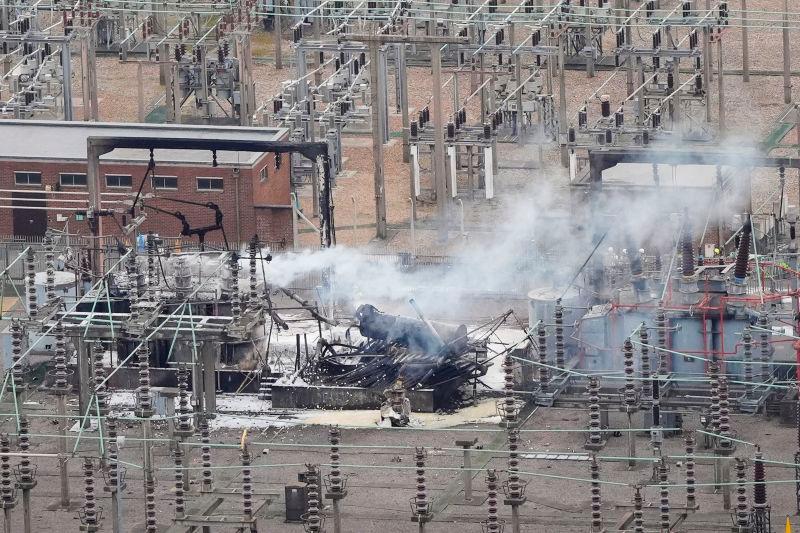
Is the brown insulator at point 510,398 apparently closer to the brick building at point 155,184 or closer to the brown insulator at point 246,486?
the brown insulator at point 246,486

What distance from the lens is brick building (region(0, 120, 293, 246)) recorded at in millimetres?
103312

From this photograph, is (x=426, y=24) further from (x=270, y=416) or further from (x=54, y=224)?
(x=270, y=416)

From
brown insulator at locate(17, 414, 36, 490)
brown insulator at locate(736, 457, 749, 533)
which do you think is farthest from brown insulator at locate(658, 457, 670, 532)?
brown insulator at locate(17, 414, 36, 490)

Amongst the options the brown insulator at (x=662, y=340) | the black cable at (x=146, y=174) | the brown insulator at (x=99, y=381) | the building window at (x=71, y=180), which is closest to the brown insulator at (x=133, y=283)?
the brown insulator at (x=99, y=381)

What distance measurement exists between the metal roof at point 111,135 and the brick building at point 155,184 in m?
0.03

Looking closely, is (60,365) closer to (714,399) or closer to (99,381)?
(99,381)

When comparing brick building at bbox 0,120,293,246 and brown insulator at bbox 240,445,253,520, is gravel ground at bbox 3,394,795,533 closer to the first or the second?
brown insulator at bbox 240,445,253,520

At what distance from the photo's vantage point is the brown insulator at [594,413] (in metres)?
76.1

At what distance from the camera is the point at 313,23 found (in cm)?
12562

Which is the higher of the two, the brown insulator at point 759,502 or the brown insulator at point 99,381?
the brown insulator at point 99,381

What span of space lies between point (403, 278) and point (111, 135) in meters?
13.0

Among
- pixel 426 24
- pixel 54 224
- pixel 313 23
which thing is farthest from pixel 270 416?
pixel 313 23

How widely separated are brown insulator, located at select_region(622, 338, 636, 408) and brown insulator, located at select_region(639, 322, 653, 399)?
44 centimetres

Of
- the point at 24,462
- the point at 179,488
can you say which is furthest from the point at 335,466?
the point at 24,462
